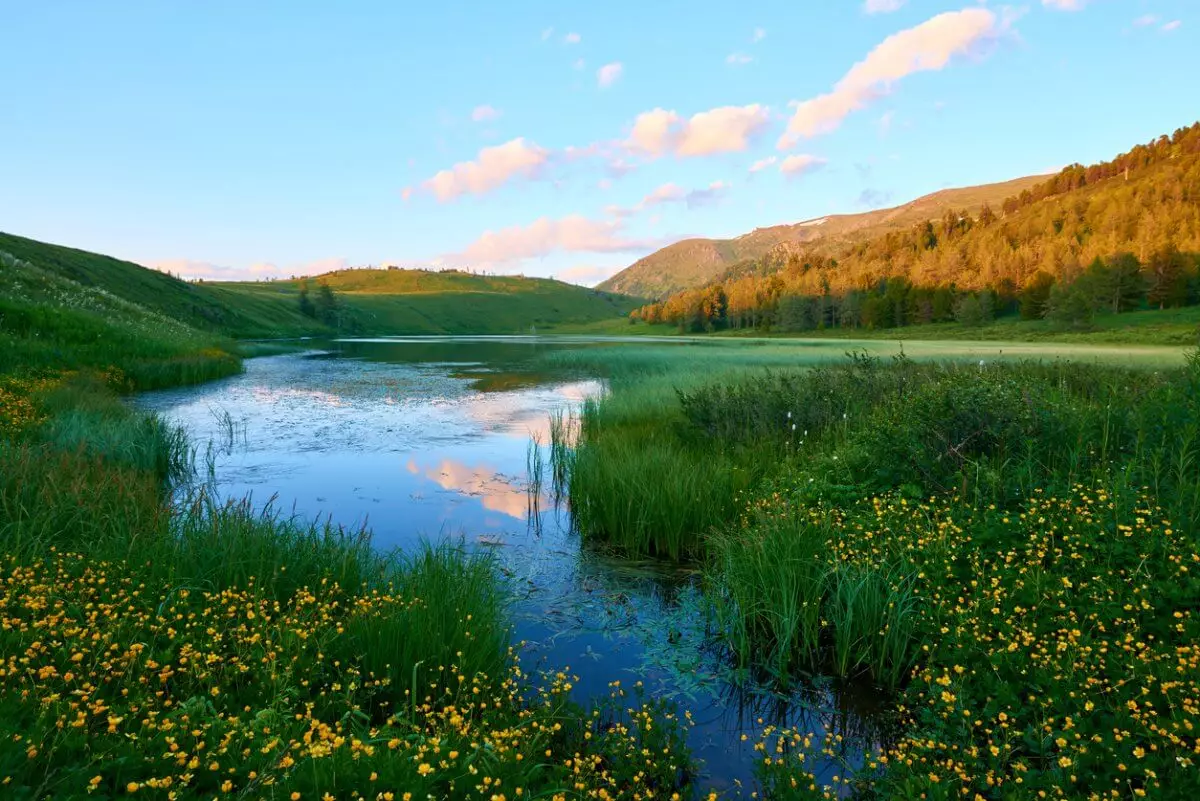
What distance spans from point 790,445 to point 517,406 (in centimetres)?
Answer: 1676

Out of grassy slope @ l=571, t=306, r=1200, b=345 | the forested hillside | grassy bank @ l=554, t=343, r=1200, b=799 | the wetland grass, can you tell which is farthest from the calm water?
the forested hillside

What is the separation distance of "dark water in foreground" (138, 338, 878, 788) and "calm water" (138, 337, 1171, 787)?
0.03 metres

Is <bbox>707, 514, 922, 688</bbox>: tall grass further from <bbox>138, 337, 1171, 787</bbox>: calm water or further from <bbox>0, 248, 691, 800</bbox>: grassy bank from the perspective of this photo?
<bbox>0, 248, 691, 800</bbox>: grassy bank

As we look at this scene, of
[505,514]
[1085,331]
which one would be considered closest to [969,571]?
[505,514]

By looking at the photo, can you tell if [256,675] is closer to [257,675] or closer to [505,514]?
[257,675]

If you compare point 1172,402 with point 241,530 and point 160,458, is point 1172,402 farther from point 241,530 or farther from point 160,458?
point 160,458

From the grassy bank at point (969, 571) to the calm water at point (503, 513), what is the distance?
0.47 m

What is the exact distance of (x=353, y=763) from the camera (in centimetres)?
329

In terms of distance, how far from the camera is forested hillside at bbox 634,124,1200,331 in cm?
8594

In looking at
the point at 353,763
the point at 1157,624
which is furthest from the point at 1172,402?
the point at 353,763

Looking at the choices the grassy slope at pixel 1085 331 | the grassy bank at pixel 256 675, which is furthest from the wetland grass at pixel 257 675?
the grassy slope at pixel 1085 331

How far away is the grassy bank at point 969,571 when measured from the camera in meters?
4.32

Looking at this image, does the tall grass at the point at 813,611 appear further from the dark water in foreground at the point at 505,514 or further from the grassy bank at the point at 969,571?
the dark water in foreground at the point at 505,514

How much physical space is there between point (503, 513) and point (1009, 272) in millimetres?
123198
